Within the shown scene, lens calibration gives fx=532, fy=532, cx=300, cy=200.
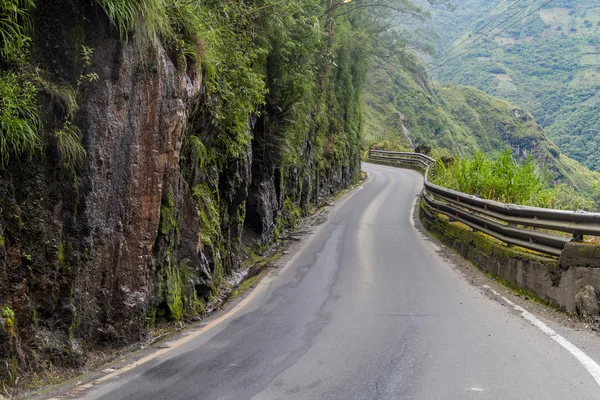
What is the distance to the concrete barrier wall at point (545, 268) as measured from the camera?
23.8 feet

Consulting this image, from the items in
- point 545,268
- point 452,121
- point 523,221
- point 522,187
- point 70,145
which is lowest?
point 545,268

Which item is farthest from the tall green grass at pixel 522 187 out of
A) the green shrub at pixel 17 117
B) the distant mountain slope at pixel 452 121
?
the distant mountain slope at pixel 452 121

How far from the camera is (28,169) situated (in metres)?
5.39

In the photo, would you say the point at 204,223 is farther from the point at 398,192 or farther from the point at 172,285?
the point at 398,192

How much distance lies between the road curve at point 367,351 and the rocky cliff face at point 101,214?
30.2 inches

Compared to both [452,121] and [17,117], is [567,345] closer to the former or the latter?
[17,117]

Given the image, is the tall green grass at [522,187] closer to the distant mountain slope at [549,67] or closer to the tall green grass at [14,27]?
the tall green grass at [14,27]

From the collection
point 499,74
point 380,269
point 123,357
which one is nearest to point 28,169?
point 123,357

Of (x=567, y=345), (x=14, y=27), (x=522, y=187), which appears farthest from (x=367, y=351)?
(x=522, y=187)

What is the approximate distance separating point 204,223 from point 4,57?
4996mm

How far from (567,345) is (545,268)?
7.02ft

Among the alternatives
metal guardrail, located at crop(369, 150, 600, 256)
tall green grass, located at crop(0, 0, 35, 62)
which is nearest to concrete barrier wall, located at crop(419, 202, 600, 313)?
metal guardrail, located at crop(369, 150, 600, 256)

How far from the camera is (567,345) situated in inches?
243

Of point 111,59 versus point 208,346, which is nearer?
point 111,59
